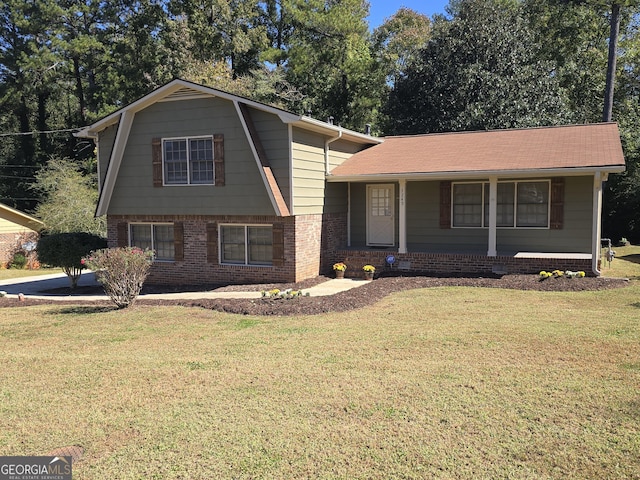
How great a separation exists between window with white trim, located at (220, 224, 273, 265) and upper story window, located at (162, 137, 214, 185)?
1.54m

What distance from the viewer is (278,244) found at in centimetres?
1359

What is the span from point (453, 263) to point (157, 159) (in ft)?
29.0

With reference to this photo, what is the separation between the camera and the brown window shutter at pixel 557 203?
13633 millimetres

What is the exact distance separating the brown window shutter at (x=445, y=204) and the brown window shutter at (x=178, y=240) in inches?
302

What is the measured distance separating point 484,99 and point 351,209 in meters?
11.9

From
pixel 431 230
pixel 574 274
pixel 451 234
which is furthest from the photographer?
pixel 431 230

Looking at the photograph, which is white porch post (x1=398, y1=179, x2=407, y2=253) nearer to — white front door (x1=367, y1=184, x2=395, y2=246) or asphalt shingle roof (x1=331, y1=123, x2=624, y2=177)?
asphalt shingle roof (x1=331, y1=123, x2=624, y2=177)

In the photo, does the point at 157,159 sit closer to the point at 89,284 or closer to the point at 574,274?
the point at 89,284

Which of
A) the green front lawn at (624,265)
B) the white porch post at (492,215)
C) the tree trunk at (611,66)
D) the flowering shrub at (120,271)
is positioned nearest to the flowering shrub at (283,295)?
the flowering shrub at (120,271)

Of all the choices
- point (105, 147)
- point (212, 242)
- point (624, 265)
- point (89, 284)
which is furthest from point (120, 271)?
point (624, 265)

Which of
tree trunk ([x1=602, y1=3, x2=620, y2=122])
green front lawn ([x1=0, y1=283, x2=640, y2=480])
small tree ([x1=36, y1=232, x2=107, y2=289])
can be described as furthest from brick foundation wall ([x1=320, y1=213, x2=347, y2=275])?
tree trunk ([x1=602, y1=3, x2=620, y2=122])

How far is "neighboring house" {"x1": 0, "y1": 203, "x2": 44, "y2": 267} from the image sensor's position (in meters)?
24.7

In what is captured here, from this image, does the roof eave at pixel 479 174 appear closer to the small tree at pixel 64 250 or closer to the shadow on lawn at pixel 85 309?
the shadow on lawn at pixel 85 309

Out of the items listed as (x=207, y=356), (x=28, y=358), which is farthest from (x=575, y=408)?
(x=28, y=358)
